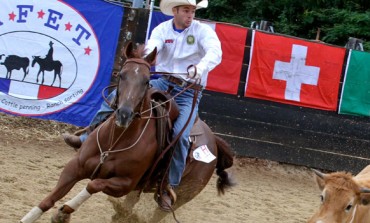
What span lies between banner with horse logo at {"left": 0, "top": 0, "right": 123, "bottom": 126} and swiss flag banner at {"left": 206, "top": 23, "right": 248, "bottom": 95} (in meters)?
1.70

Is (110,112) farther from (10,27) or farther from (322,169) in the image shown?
(322,169)

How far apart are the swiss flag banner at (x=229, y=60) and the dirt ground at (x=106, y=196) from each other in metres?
1.30

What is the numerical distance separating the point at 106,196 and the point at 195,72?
257cm

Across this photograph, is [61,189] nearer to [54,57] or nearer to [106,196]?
[106,196]

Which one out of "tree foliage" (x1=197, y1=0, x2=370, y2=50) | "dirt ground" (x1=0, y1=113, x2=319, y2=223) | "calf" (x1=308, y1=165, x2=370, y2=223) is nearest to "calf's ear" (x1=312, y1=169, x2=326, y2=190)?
"calf" (x1=308, y1=165, x2=370, y2=223)

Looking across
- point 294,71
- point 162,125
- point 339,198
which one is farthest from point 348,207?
point 294,71

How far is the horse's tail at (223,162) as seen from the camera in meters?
7.56

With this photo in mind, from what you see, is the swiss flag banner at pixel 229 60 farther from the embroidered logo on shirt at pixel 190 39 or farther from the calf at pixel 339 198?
the calf at pixel 339 198

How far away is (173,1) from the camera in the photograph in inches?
263

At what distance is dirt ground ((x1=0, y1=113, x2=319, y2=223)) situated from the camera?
7258mm

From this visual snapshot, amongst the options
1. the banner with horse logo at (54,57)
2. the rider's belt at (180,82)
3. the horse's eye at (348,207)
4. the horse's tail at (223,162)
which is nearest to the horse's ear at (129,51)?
the rider's belt at (180,82)

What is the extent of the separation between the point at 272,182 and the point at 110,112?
490 centimetres

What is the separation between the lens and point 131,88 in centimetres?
545

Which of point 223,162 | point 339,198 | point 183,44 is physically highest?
point 183,44
